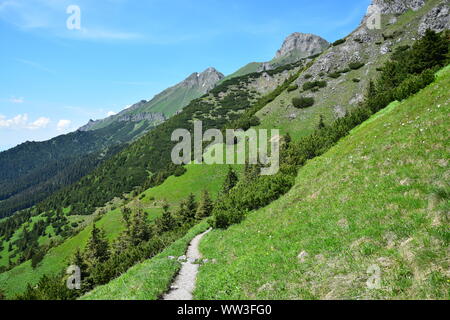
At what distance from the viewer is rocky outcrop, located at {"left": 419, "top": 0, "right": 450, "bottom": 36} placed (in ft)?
231

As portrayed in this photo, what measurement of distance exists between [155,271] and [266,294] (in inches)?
328

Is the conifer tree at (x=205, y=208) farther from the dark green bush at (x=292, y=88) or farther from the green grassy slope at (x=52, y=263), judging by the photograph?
the dark green bush at (x=292, y=88)

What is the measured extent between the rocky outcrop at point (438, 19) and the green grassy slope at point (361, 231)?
2607 inches

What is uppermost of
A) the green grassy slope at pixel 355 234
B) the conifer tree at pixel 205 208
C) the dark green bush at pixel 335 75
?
the dark green bush at pixel 335 75

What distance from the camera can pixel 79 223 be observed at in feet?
551

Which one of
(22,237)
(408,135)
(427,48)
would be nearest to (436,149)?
(408,135)

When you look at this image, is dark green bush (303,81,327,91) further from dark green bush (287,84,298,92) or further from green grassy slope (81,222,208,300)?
green grassy slope (81,222,208,300)

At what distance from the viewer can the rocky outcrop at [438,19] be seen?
70.4 meters

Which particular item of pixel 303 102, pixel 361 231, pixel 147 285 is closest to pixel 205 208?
pixel 147 285

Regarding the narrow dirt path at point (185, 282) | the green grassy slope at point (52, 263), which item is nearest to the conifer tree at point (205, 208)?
the narrow dirt path at point (185, 282)

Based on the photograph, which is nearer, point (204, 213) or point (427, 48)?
point (427, 48)

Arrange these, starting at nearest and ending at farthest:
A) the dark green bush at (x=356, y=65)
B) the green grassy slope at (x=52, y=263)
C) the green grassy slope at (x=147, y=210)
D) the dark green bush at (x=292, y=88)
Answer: the green grassy slope at (x=52, y=263) < the green grassy slope at (x=147, y=210) < the dark green bush at (x=356, y=65) < the dark green bush at (x=292, y=88)

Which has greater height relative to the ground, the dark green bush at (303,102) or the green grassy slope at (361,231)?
the dark green bush at (303,102)
